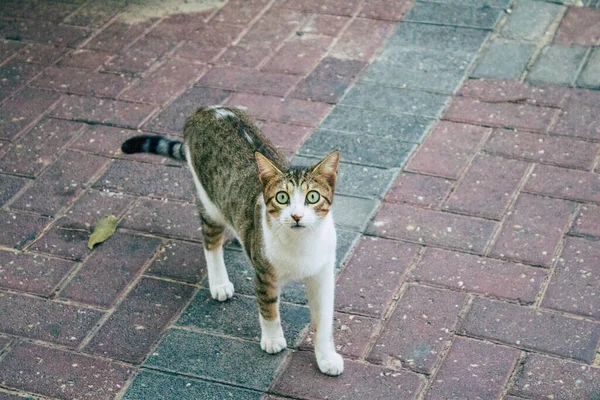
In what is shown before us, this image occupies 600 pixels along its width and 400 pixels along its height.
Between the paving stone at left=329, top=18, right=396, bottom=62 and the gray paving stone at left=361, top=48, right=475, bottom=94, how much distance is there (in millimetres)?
132

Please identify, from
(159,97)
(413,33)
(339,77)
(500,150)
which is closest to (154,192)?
(159,97)

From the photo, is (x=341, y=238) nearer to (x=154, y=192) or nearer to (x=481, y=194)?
(x=481, y=194)

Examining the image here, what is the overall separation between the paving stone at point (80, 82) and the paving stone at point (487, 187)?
2.30 m

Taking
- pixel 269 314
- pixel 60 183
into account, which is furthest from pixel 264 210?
pixel 60 183

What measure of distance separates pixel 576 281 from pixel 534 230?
15.8 inches

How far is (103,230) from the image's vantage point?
4.53m

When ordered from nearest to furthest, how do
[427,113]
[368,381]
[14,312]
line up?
[368,381], [14,312], [427,113]

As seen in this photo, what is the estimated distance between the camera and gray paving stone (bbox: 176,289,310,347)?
3.90 metres

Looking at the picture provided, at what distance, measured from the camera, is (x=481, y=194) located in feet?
15.1

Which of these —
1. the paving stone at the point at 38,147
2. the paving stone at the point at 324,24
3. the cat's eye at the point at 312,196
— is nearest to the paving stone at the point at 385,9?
the paving stone at the point at 324,24

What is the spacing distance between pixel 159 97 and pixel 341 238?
181 centimetres

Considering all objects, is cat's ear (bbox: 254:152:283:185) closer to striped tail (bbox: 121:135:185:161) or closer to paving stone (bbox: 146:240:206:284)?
striped tail (bbox: 121:135:185:161)

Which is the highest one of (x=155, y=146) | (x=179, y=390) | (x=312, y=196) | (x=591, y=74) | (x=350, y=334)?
(x=312, y=196)

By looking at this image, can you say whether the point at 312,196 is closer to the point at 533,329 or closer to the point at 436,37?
the point at 533,329
